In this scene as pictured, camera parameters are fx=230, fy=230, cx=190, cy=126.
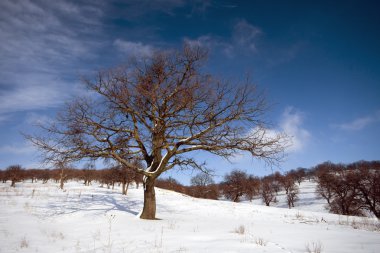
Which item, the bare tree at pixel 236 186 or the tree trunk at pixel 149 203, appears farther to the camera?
the bare tree at pixel 236 186

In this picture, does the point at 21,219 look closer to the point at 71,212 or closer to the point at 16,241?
the point at 71,212

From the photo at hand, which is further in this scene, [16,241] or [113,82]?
[113,82]

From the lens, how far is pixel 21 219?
945 centimetres

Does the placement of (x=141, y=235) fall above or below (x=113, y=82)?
below

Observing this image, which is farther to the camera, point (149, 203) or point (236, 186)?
point (236, 186)

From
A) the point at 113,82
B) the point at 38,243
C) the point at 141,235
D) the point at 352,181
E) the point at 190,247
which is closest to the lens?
the point at 190,247

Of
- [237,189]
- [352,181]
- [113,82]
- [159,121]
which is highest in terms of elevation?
[113,82]

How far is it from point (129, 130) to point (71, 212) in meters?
5.30

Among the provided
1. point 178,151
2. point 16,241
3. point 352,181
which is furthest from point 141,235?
point 352,181

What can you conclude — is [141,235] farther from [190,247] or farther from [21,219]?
[21,219]

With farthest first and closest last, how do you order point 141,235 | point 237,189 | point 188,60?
point 237,189, point 188,60, point 141,235

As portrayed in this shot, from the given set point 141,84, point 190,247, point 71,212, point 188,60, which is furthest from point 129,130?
point 190,247

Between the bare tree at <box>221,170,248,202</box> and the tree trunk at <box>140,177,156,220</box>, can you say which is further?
the bare tree at <box>221,170,248,202</box>

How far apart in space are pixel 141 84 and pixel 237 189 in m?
46.6
